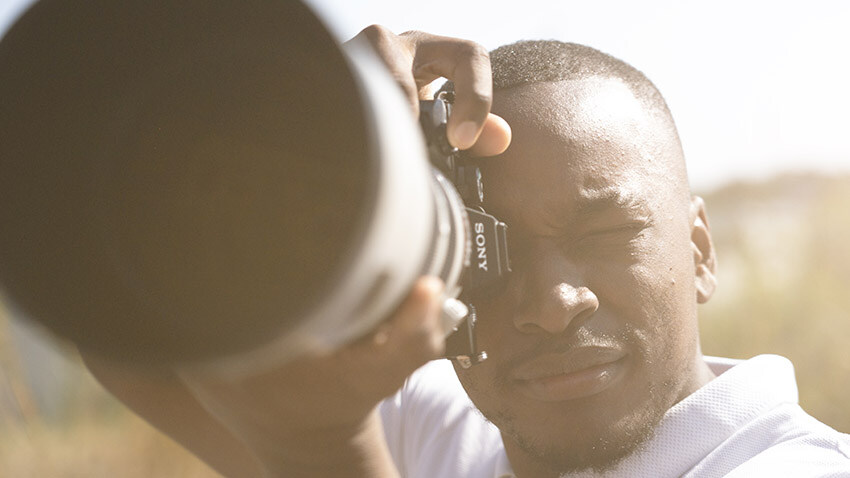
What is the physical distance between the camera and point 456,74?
123 cm

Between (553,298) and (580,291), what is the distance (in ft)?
0.16

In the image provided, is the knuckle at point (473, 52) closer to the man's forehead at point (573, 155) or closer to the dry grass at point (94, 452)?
the man's forehead at point (573, 155)

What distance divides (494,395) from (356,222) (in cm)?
71

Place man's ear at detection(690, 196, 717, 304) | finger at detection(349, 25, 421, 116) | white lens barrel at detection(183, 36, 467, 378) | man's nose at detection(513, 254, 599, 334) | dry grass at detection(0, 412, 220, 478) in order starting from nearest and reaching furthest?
white lens barrel at detection(183, 36, 467, 378), finger at detection(349, 25, 421, 116), man's nose at detection(513, 254, 599, 334), man's ear at detection(690, 196, 717, 304), dry grass at detection(0, 412, 220, 478)

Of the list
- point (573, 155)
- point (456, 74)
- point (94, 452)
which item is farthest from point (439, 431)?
point (94, 452)

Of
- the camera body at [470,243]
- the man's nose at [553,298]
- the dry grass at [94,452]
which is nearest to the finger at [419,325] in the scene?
the camera body at [470,243]

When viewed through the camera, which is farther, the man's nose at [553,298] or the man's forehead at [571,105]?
the man's forehead at [571,105]

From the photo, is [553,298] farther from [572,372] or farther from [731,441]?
[731,441]

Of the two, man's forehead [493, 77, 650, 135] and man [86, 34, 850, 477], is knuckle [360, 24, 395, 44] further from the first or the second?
man's forehead [493, 77, 650, 135]

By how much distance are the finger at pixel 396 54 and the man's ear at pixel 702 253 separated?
579 millimetres

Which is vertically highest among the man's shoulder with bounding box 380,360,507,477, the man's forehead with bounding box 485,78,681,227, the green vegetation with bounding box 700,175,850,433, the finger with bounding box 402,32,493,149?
the finger with bounding box 402,32,493,149

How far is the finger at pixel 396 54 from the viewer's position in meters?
1.10

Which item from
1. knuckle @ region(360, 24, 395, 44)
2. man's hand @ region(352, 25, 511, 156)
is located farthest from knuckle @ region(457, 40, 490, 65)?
knuckle @ region(360, 24, 395, 44)

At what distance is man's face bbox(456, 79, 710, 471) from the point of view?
1260 millimetres
